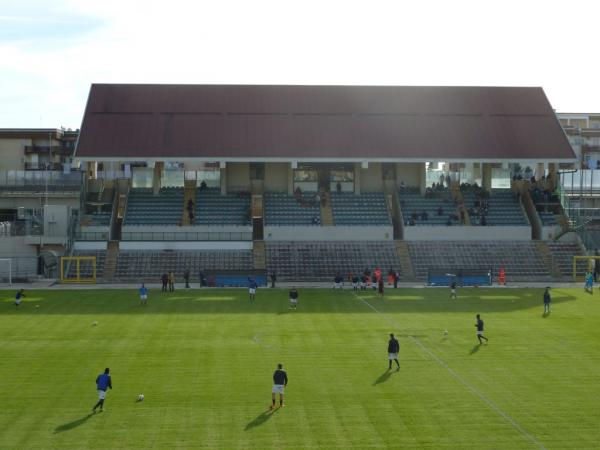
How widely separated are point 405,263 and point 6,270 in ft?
96.3

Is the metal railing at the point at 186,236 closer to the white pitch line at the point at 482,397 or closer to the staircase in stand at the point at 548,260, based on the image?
the staircase in stand at the point at 548,260

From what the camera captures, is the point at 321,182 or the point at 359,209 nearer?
the point at 359,209

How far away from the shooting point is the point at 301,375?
30.1m

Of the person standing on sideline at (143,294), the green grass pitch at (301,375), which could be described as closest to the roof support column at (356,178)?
the green grass pitch at (301,375)

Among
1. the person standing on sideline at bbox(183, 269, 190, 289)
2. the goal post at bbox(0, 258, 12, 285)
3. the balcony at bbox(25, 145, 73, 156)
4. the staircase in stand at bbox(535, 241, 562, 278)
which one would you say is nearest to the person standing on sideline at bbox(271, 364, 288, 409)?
the person standing on sideline at bbox(183, 269, 190, 289)

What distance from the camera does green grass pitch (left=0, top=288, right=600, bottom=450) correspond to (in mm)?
23281

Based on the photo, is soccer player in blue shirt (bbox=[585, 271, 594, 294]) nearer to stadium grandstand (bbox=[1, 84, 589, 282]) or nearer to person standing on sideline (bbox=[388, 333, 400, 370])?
stadium grandstand (bbox=[1, 84, 589, 282])

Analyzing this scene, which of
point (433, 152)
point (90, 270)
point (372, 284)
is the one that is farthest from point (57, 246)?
point (433, 152)

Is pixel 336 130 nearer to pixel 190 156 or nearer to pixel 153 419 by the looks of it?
pixel 190 156

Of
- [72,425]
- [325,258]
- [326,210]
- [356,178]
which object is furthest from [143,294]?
[356,178]

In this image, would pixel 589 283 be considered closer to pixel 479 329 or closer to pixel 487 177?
pixel 479 329

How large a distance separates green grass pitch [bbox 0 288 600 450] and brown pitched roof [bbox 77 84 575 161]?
24.1 m

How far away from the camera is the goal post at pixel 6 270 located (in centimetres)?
5947

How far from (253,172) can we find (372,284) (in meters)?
21.2
